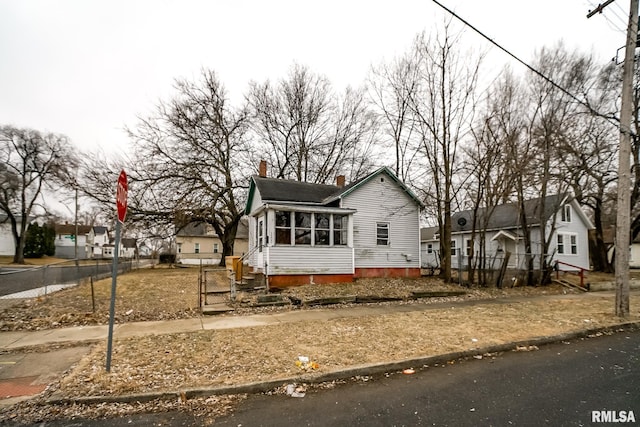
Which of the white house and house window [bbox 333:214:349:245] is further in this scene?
the white house

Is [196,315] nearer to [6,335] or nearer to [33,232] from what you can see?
[6,335]

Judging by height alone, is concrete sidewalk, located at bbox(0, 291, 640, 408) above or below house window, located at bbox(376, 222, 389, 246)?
below

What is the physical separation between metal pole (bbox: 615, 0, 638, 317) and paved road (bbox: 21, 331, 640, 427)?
459 cm

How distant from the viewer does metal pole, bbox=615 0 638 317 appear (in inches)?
348

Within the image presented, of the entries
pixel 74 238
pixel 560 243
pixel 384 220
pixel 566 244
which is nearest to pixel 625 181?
pixel 384 220

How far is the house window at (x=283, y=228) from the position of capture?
1408 centimetres

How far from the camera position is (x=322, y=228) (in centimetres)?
1505

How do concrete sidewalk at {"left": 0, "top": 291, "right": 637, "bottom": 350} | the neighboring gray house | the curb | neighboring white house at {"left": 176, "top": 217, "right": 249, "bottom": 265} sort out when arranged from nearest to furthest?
1. the curb
2. concrete sidewalk at {"left": 0, "top": 291, "right": 637, "bottom": 350}
3. the neighboring gray house
4. neighboring white house at {"left": 176, "top": 217, "right": 249, "bottom": 265}

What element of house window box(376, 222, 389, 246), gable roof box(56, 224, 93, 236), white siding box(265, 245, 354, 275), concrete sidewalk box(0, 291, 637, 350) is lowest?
concrete sidewalk box(0, 291, 637, 350)

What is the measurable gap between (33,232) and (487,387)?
2219 inches

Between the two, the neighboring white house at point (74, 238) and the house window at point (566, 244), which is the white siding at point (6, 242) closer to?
the neighboring white house at point (74, 238)

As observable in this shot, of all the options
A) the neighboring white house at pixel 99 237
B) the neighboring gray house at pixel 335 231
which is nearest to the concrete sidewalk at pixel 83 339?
the neighboring gray house at pixel 335 231

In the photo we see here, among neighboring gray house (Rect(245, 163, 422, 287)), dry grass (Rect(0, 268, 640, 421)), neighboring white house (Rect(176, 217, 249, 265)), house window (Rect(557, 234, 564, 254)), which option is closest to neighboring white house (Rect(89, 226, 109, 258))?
neighboring white house (Rect(176, 217, 249, 265))

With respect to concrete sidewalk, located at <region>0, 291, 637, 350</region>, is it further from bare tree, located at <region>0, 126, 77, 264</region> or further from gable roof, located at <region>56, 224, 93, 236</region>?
gable roof, located at <region>56, 224, 93, 236</region>
